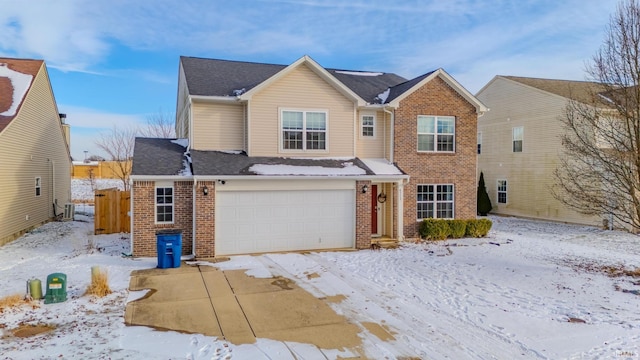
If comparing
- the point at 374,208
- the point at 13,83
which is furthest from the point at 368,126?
the point at 13,83

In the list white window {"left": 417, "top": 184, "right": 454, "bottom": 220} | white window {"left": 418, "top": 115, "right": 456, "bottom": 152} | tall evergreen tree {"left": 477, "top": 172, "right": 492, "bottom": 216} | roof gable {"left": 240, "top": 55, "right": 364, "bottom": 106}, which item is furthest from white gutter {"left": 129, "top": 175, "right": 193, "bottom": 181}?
tall evergreen tree {"left": 477, "top": 172, "right": 492, "bottom": 216}

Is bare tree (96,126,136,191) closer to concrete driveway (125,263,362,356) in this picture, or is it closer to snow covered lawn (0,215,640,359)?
snow covered lawn (0,215,640,359)

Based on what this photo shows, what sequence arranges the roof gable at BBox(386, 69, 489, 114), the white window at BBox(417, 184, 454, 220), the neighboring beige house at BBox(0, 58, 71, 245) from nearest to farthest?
the neighboring beige house at BBox(0, 58, 71, 245) → the roof gable at BBox(386, 69, 489, 114) → the white window at BBox(417, 184, 454, 220)

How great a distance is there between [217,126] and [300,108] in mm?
3092

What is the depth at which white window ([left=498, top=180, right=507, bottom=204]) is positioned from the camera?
26.6m

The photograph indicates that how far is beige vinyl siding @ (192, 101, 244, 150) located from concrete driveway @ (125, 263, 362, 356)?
5558 mm

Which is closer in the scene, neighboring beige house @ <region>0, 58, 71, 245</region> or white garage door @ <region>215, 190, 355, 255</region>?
white garage door @ <region>215, 190, 355, 255</region>

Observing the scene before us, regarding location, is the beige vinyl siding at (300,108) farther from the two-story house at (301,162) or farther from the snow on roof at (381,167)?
the snow on roof at (381,167)

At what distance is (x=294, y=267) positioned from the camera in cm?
1159

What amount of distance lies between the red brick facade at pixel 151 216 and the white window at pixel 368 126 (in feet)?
23.4

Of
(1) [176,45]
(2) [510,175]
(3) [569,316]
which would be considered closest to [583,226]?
(2) [510,175]

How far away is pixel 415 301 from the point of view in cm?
856

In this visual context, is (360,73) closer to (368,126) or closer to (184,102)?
(368,126)

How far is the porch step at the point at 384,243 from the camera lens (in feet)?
47.9
